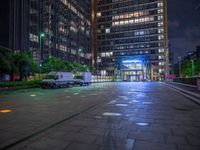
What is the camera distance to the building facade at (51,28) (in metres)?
60.1

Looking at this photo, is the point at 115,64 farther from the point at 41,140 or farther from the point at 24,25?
the point at 41,140

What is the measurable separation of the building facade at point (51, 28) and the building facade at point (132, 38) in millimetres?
23963

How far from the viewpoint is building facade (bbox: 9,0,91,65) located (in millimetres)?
60062

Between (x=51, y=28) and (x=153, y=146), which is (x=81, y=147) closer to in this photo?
(x=153, y=146)

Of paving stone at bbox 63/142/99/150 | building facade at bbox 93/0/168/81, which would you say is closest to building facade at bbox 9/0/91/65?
building facade at bbox 93/0/168/81

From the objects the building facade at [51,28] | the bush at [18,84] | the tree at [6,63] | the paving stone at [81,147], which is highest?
the building facade at [51,28]

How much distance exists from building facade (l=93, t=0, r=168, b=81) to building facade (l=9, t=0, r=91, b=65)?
23963 mm

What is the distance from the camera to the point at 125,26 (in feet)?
434

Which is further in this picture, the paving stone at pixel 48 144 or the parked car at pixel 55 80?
the parked car at pixel 55 80

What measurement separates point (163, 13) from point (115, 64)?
42545mm

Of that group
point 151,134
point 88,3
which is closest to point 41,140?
point 151,134

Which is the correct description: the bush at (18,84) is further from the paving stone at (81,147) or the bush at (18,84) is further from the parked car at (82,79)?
the paving stone at (81,147)

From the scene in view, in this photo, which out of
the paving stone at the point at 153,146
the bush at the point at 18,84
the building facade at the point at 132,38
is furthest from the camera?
the building facade at the point at 132,38

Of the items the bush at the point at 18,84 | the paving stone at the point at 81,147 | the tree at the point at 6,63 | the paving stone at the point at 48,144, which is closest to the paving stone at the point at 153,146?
the paving stone at the point at 81,147
